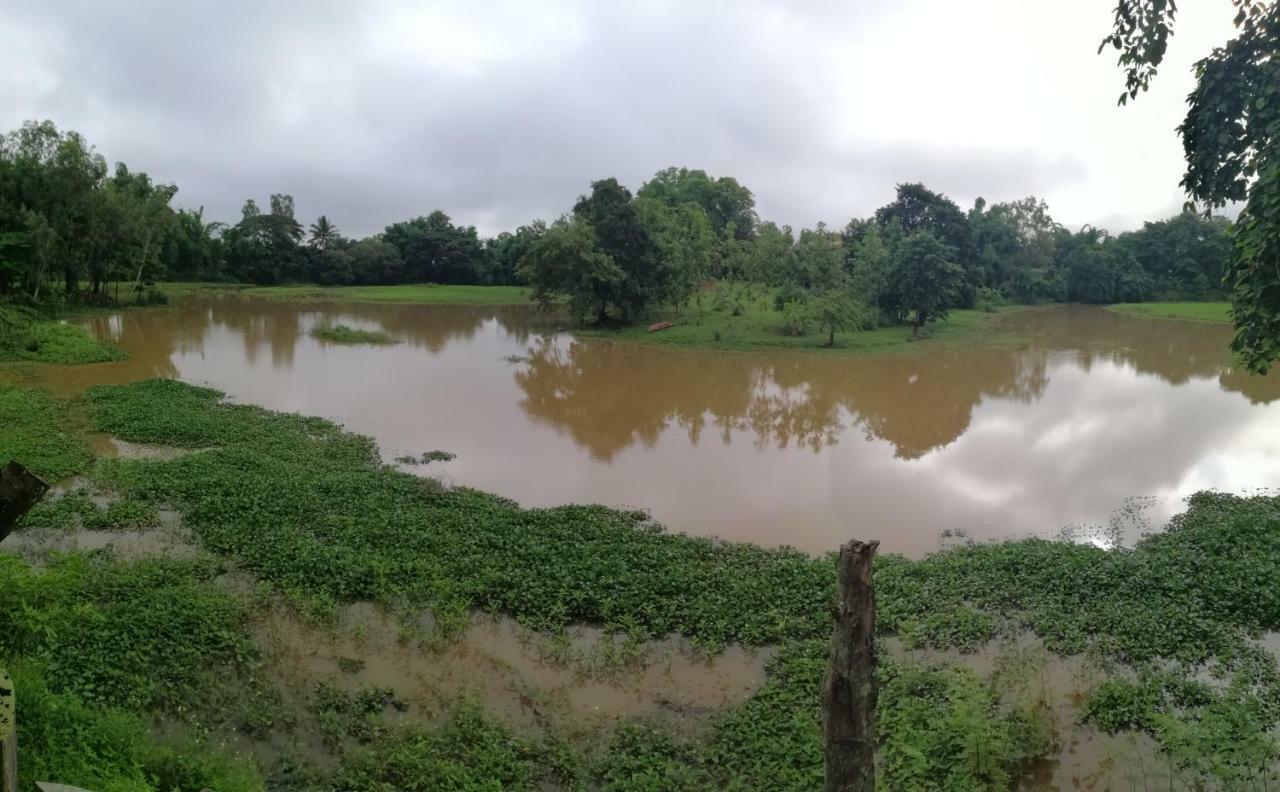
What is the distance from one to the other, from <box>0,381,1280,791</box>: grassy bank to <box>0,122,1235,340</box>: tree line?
377 inches

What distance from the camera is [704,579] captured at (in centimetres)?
816

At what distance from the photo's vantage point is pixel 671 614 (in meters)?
7.43

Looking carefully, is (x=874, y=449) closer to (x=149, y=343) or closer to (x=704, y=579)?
(x=704, y=579)

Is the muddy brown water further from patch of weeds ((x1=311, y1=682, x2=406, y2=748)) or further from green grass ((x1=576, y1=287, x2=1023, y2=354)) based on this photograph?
patch of weeds ((x1=311, y1=682, x2=406, y2=748))

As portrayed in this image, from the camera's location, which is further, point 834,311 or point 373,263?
point 373,263

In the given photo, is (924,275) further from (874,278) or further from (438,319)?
(438,319)

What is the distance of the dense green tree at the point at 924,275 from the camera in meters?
30.2

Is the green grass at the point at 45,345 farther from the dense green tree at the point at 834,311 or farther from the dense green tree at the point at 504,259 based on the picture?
the dense green tree at the point at 504,259

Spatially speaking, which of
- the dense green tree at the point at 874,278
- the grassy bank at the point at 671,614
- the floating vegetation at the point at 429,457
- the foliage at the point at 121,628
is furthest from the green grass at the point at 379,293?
the foliage at the point at 121,628

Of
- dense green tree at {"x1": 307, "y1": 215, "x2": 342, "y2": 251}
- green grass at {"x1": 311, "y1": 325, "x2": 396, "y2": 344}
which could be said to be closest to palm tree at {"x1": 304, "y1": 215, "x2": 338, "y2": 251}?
dense green tree at {"x1": 307, "y1": 215, "x2": 342, "y2": 251}

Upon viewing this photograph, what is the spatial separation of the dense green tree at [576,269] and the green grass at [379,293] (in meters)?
17.2

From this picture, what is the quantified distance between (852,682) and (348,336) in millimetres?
29451

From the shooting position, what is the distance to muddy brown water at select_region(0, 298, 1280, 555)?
1159 centimetres

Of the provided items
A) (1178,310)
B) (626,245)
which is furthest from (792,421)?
(1178,310)
